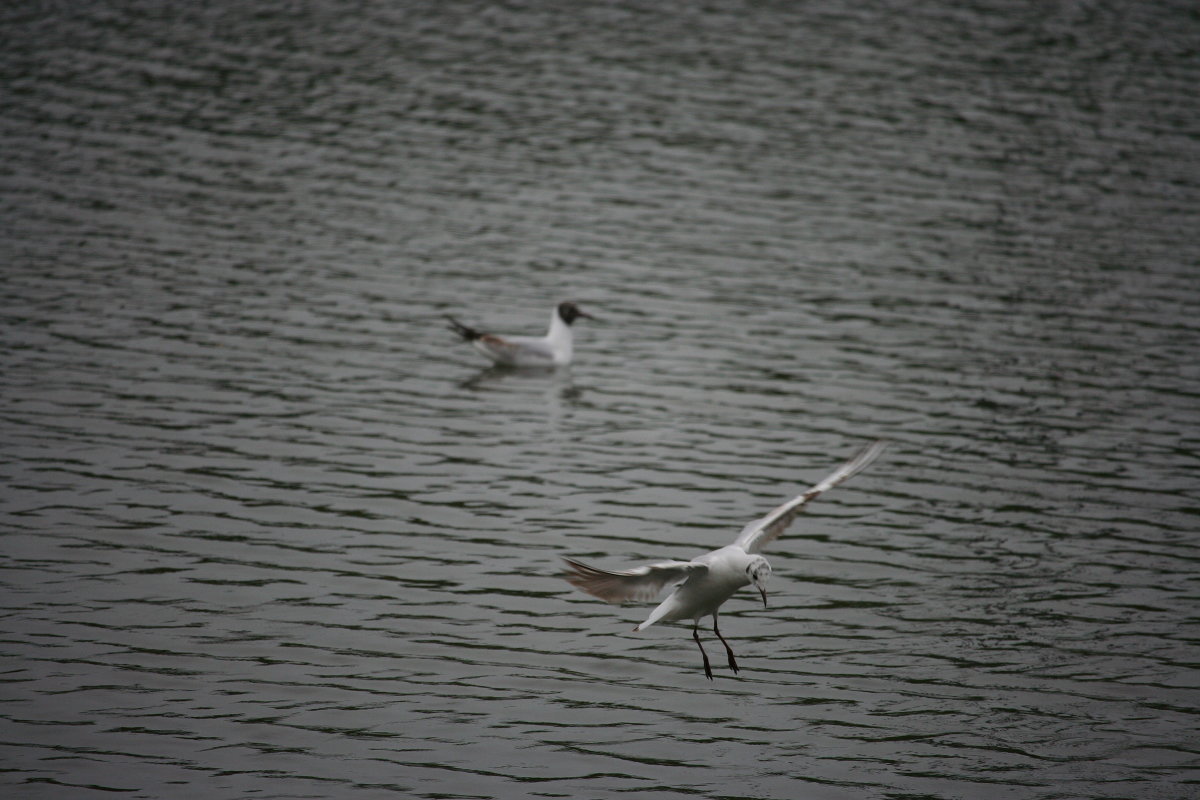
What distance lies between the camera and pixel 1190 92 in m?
35.7

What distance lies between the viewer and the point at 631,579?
9453 millimetres

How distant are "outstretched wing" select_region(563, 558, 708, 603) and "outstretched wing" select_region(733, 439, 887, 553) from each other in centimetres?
65

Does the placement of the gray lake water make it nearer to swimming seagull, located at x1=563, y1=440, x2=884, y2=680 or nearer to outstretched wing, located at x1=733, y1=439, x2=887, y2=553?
swimming seagull, located at x1=563, y1=440, x2=884, y2=680

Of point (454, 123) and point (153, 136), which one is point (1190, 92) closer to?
point (454, 123)

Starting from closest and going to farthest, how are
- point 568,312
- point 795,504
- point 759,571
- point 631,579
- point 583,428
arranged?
point 631,579
point 759,571
point 795,504
point 583,428
point 568,312

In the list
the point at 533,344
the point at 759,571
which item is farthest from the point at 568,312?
the point at 759,571

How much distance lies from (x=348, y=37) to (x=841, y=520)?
96.5ft

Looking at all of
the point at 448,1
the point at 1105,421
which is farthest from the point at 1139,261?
the point at 448,1

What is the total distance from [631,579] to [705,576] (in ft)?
2.35

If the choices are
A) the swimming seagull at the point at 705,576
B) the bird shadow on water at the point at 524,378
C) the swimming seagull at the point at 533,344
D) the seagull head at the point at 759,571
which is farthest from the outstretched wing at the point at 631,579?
the swimming seagull at the point at 533,344

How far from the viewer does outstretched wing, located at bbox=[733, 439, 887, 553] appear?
10164 mm

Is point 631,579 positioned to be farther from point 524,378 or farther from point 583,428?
point 524,378

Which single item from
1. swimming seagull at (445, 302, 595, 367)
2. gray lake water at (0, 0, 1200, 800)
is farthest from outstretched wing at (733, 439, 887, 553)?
swimming seagull at (445, 302, 595, 367)

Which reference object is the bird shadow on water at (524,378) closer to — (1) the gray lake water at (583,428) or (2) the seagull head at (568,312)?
(1) the gray lake water at (583,428)
